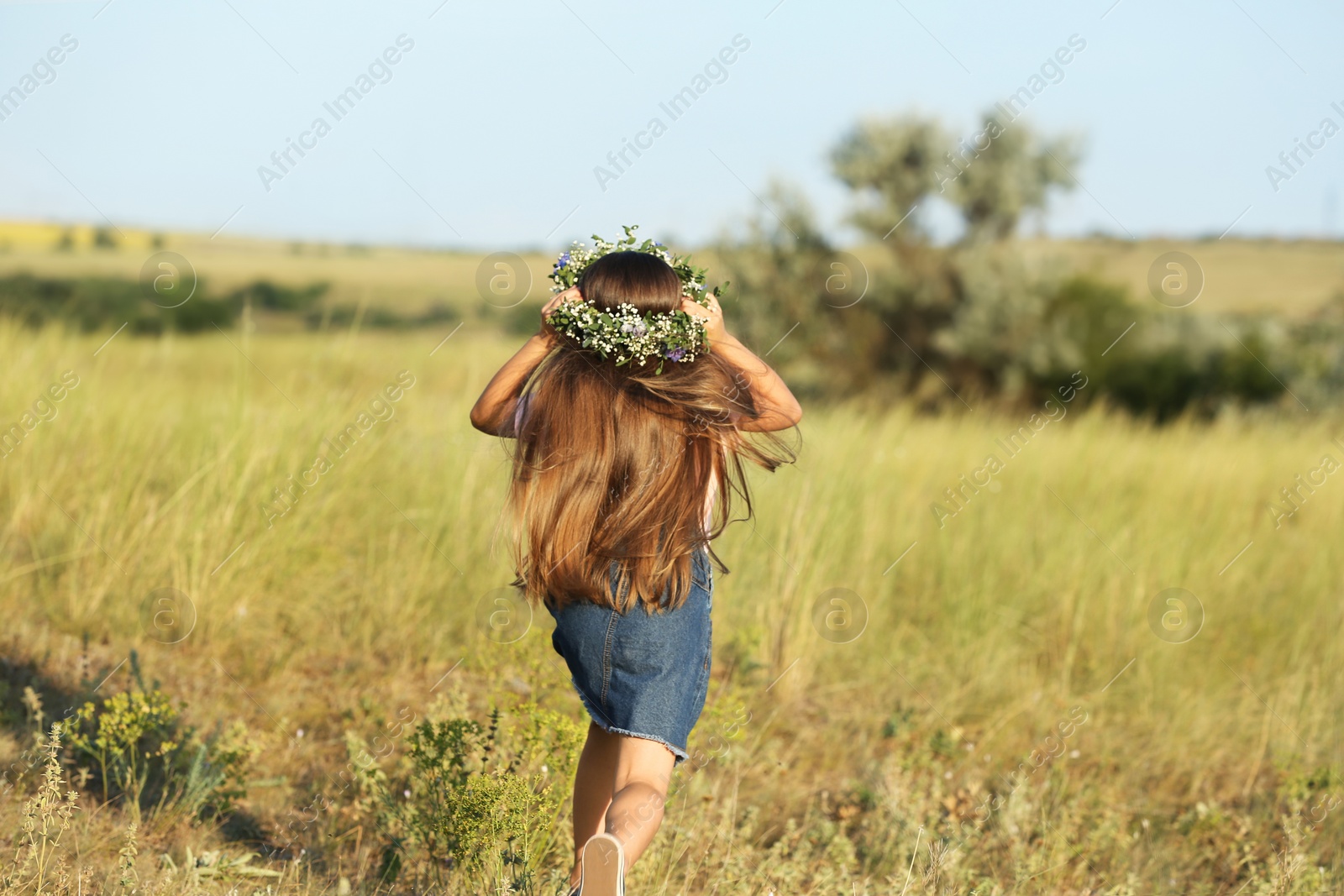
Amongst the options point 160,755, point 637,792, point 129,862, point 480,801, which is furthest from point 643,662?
point 160,755

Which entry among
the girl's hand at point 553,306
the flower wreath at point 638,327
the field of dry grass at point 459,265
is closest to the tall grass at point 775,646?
the girl's hand at point 553,306

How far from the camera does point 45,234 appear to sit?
31.5m

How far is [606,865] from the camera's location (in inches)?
80.5

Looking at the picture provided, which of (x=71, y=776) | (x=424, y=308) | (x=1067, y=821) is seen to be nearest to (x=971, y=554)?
(x=1067, y=821)

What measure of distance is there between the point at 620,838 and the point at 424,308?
84.2ft

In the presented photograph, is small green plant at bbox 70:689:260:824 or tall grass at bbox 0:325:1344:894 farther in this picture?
tall grass at bbox 0:325:1344:894

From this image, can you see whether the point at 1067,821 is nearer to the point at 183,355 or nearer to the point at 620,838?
the point at 620,838

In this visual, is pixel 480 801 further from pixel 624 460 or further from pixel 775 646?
pixel 775 646

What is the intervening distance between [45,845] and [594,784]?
4.41 feet

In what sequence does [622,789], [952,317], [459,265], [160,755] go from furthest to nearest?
[459,265] < [952,317] < [160,755] < [622,789]

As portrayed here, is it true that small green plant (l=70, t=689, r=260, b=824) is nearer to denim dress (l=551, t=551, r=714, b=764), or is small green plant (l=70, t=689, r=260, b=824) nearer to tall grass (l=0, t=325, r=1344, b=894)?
tall grass (l=0, t=325, r=1344, b=894)

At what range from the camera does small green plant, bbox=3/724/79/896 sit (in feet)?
7.62

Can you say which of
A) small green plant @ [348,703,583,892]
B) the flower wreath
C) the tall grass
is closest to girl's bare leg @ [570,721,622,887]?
small green plant @ [348,703,583,892]

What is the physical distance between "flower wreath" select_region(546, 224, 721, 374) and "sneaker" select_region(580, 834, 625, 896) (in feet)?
3.27
